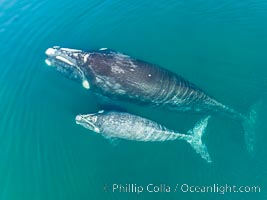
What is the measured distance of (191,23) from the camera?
25.8 metres

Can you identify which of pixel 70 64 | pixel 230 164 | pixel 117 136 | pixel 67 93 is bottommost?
pixel 230 164

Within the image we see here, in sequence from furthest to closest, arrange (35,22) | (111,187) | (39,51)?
(35,22)
(39,51)
(111,187)

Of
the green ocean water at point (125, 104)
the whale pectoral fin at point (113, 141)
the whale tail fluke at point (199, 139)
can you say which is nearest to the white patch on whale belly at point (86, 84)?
the green ocean water at point (125, 104)

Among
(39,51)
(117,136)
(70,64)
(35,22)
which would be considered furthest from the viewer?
(35,22)

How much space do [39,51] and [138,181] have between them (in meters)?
12.3

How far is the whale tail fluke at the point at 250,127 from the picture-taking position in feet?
61.5

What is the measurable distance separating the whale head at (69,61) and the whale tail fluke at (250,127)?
30.3 feet

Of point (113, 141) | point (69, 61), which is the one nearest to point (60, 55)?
point (69, 61)

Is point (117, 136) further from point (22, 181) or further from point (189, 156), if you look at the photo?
point (22, 181)

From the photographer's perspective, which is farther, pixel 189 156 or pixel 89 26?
pixel 89 26

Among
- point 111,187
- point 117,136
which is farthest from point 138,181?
point 117,136

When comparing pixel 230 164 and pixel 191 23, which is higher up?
pixel 191 23

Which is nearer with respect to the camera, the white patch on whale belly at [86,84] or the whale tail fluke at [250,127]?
the whale tail fluke at [250,127]

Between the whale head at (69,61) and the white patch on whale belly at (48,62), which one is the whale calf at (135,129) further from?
the white patch on whale belly at (48,62)
